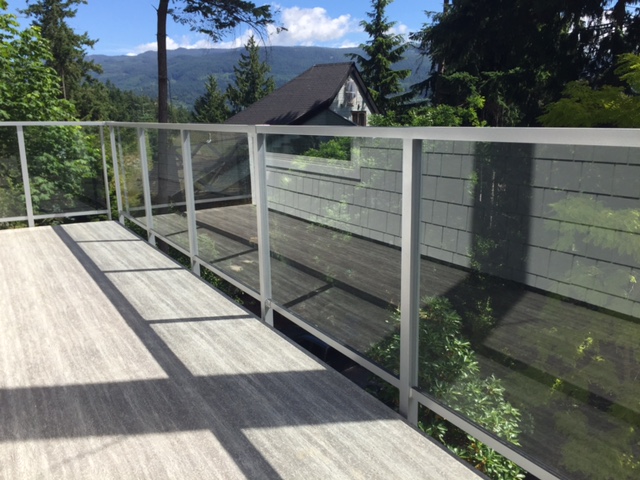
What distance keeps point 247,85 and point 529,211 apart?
6288cm

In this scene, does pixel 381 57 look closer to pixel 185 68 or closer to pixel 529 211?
pixel 529 211

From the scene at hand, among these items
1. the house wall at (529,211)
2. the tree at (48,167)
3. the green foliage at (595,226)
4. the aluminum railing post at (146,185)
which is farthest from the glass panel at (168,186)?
the green foliage at (595,226)

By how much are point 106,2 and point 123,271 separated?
13803 cm

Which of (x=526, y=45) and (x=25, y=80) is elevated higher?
(x=526, y=45)

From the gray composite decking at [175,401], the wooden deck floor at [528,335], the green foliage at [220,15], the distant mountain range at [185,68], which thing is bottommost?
the gray composite decking at [175,401]

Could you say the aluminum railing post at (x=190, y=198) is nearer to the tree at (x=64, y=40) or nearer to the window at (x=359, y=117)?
the window at (x=359, y=117)

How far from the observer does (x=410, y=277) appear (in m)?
2.01

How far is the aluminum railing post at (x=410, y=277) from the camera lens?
1.92 m

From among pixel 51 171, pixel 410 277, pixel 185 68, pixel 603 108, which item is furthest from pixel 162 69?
pixel 185 68

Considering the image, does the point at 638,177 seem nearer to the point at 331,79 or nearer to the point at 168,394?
the point at 168,394

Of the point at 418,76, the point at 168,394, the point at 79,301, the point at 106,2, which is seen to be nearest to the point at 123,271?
the point at 79,301

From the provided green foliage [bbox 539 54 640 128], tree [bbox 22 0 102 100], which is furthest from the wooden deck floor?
tree [bbox 22 0 102 100]

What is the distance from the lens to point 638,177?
1247mm

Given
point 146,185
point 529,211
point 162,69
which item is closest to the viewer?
point 529,211
